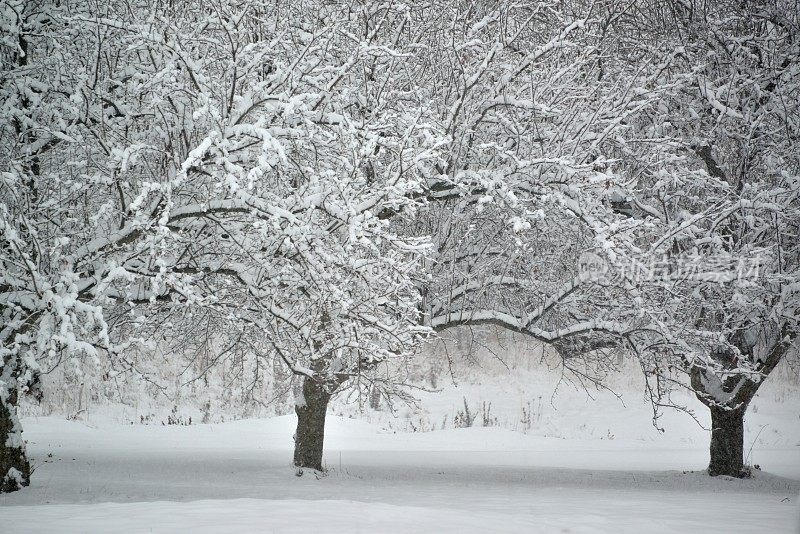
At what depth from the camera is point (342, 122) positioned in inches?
266

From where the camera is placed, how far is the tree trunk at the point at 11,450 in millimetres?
7387

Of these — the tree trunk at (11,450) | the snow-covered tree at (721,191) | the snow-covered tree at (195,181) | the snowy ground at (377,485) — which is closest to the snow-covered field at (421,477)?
the snowy ground at (377,485)

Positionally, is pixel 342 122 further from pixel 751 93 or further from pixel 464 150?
pixel 751 93

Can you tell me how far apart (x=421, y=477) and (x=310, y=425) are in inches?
72.2

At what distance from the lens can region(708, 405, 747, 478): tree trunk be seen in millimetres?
11086

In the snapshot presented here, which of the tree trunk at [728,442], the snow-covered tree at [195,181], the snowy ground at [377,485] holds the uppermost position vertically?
the snow-covered tree at [195,181]

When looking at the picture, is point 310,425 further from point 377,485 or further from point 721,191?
point 721,191

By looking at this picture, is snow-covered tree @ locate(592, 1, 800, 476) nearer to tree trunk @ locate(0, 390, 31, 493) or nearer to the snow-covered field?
the snow-covered field

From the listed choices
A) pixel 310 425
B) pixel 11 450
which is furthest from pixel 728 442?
pixel 11 450

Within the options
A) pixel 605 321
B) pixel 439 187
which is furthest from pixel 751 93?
pixel 439 187

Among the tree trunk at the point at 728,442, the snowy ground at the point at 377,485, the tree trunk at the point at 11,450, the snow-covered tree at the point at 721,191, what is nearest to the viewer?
the snowy ground at the point at 377,485

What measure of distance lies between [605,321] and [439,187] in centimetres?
307

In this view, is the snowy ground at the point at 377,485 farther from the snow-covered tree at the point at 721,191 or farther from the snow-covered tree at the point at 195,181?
the snow-covered tree at the point at 721,191

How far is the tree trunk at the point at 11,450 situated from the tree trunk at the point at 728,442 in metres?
9.91
